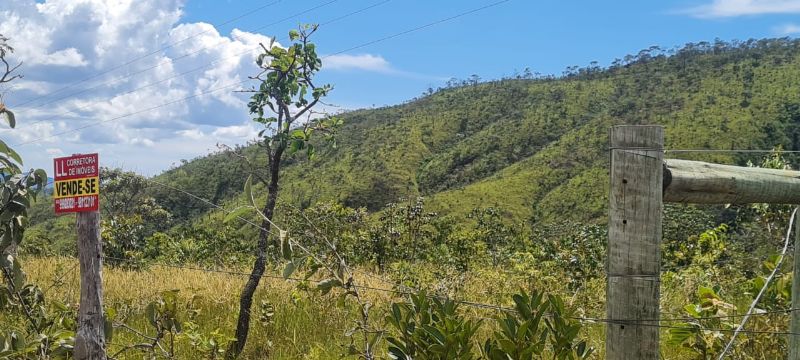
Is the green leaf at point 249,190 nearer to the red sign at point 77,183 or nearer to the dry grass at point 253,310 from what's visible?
the red sign at point 77,183

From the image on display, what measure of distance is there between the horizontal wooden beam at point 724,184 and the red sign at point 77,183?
2.35 meters

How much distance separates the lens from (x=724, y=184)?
221 centimetres

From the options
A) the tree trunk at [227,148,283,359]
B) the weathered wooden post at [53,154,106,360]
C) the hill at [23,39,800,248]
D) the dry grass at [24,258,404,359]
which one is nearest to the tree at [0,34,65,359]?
the weathered wooden post at [53,154,106,360]

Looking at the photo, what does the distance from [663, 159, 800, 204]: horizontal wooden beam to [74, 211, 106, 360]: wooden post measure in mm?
2430

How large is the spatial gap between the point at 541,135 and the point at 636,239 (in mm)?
71926

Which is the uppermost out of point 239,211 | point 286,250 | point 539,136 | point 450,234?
point 539,136

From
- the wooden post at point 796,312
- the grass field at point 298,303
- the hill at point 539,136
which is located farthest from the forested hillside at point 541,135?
the wooden post at point 796,312

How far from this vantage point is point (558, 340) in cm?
218

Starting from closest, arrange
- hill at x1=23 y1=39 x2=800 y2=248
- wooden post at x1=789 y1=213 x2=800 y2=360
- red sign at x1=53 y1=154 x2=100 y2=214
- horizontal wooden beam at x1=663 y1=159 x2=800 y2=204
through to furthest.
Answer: horizontal wooden beam at x1=663 y1=159 x2=800 y2=204
wooden post at x1=789 y1=213 x2=800 y2=360
red sign at x1=53 y1=154 x2=100 y2=214
hill at x1=23 y1=39 x2=800 y2=248

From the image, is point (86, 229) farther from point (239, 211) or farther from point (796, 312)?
point (796, 312)

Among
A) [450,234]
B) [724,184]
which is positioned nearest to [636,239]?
[724,184]

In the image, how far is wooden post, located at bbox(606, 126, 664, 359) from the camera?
6.42 ft

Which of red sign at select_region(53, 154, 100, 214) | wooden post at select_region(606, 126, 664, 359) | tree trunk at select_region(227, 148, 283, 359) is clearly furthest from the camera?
tree trunk at select_region(227, 148, 283, 359)

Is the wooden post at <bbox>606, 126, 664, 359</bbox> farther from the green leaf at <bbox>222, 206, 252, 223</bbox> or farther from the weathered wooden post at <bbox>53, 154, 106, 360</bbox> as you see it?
the weathered wooden post at <bbox>53, 154, 106, 360</bbox>
